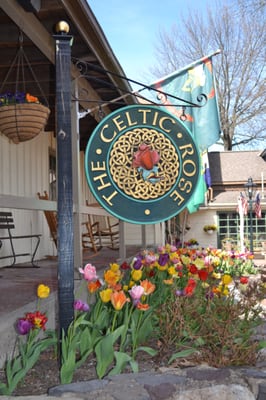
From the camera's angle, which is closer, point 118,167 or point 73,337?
point 73,337

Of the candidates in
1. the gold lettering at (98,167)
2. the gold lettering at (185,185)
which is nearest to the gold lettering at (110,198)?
the gold lettering at (98,167)

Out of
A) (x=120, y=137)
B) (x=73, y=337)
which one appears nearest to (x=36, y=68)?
(x=120, y=137)

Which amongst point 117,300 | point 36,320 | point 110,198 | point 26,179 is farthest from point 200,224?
point 36,320

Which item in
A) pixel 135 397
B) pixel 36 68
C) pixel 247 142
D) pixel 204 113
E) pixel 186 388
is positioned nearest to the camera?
pixel 135 397

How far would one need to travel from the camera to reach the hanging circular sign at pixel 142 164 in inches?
119

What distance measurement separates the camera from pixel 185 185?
3164mm

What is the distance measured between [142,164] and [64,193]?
609mm

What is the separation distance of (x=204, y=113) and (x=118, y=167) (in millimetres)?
3714

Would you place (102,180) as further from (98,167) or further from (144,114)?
(144,114)

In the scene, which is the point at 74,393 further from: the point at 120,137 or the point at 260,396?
the point at 120,137

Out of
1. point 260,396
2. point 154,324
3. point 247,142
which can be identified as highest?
point 247,142

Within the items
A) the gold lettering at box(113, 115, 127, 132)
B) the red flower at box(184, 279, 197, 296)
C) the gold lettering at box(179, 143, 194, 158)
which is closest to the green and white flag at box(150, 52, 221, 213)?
the gold lettering at box(179, 143, 194, 158)

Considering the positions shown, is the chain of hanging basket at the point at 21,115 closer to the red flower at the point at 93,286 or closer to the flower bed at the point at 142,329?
the flower bed at the point at 142,329

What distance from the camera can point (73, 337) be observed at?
271 cm
